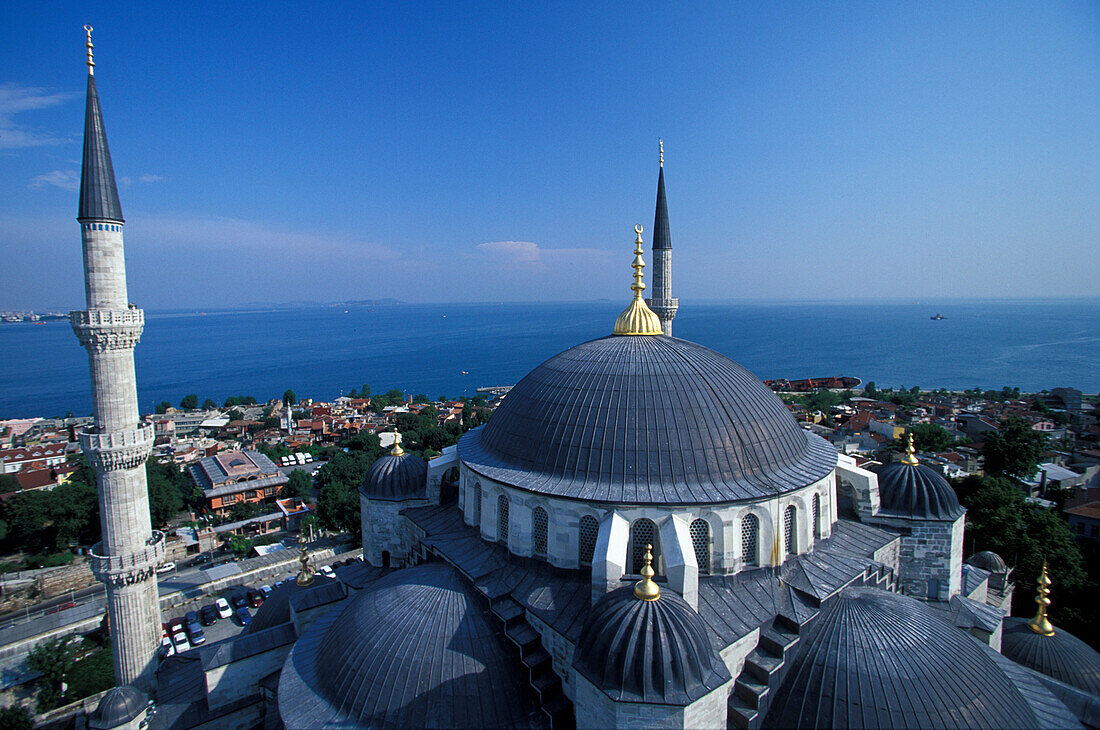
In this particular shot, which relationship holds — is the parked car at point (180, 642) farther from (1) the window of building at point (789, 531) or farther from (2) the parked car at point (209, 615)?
(1) the window of building at point (789, 531)

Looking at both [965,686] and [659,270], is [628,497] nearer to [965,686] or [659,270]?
[965,686]

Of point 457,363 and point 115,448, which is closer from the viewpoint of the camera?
point 115,448

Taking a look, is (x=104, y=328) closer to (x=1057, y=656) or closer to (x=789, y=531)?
(x=789, y=531)

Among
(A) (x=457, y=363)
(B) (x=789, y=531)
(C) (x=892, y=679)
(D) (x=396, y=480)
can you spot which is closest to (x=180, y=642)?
(D) (x=396, y=480)

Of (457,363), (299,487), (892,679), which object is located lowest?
(299,487)

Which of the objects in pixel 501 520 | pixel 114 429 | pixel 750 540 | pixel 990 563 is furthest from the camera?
pixel 990 563

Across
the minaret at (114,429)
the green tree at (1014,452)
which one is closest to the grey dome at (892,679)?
the minaret at (114,429)
